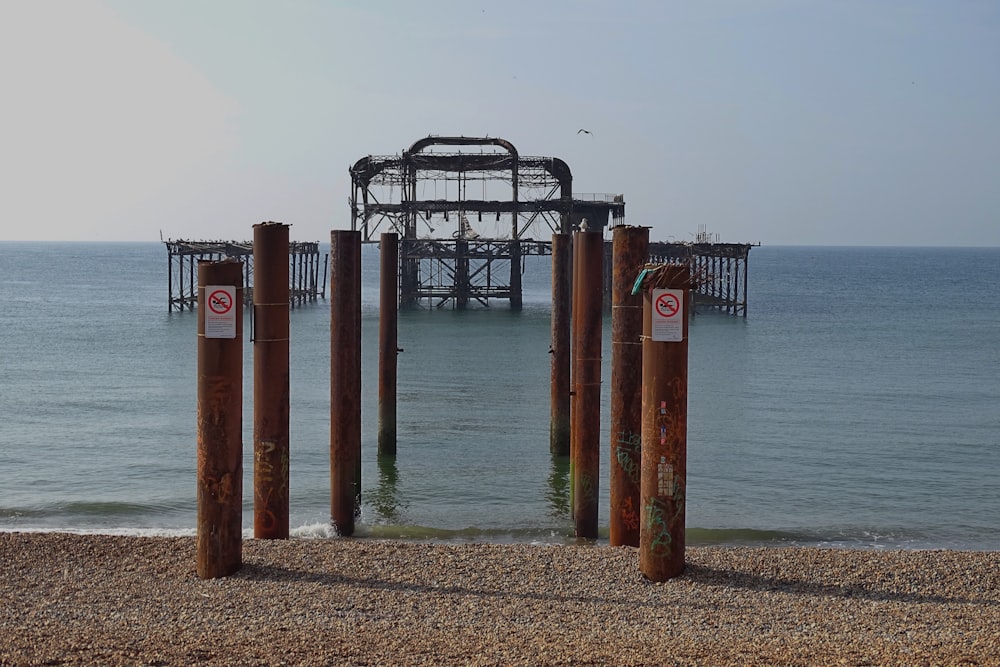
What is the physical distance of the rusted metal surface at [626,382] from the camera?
428 inches

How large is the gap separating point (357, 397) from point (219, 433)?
4169 millimetres

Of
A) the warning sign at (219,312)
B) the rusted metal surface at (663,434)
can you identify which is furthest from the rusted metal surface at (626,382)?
the warning sign at (219,312)

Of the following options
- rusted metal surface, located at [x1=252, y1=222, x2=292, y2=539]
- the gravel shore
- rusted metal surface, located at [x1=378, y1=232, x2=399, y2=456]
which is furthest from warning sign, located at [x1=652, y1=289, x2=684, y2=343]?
rusted metal surface, located at [x1=378, y1=232, x2=399, y2=456]

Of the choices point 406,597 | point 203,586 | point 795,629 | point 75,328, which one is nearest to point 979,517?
point 795,629

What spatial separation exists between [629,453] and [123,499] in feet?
29.1

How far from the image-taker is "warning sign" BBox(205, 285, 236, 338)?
9570mm

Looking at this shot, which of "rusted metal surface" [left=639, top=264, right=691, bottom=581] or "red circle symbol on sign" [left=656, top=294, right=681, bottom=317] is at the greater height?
"red circle symbol on sign" [left=656, top=294, right=681, bottom=317]

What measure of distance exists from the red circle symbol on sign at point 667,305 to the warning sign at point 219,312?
3.49 meters

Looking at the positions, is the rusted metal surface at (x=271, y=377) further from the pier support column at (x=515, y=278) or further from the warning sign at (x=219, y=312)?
the pier support column at (x=515, y=278)

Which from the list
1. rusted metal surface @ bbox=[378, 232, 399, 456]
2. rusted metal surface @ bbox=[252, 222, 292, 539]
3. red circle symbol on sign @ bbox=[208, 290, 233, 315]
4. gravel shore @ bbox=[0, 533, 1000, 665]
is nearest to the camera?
gravel shore @ bbox=[0, 533, 1000, 665]

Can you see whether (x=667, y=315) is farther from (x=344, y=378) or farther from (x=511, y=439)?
(x=511, y=439)

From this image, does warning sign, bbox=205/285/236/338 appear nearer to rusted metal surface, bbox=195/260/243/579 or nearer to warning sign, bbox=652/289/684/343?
rusted metal surface, bbox=195/260/243/579

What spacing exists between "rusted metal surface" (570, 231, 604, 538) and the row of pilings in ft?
0.05

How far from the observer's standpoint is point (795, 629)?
822cm
